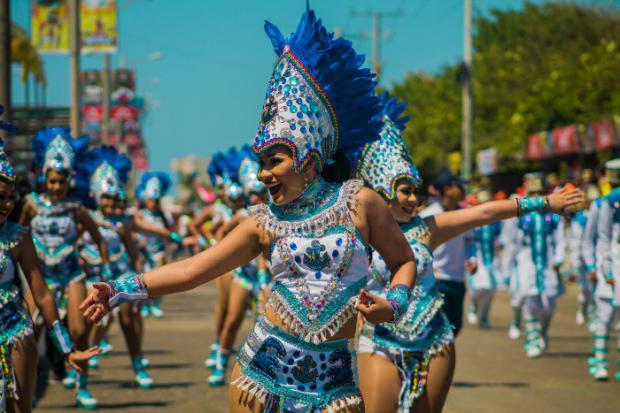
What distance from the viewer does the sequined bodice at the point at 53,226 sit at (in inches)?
413

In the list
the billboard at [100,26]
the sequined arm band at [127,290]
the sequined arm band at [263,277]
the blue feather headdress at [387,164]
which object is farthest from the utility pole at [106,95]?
the sequined arm band at [127,290]

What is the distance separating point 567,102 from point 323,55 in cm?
3355

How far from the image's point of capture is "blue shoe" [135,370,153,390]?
11594 millimetres

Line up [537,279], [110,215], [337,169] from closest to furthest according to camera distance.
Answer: [337,169] → [110,215] → [537,279]

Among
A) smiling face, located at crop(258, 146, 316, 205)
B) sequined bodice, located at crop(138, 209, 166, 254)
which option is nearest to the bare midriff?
smiling face, located at crop(258, 146, 316, 205)

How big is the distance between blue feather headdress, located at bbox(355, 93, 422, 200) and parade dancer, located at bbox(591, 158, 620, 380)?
4724mm

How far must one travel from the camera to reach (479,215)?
6922mm

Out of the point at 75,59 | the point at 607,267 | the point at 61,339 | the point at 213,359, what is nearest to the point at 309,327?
the point at 61,339

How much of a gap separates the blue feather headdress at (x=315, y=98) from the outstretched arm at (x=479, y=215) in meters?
1.34

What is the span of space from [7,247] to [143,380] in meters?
5.09

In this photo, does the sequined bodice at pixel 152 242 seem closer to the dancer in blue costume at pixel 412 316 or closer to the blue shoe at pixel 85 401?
the blue shoe at pixel 85 401

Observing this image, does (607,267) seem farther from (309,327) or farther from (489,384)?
→ (309,327)

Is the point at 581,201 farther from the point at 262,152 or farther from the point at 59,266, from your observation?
the point at 59,266

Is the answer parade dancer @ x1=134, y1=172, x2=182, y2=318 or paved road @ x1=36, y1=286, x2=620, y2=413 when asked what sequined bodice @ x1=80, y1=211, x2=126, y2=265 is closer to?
paved road @ x1=36, y1=286, x2=620, y2=413
